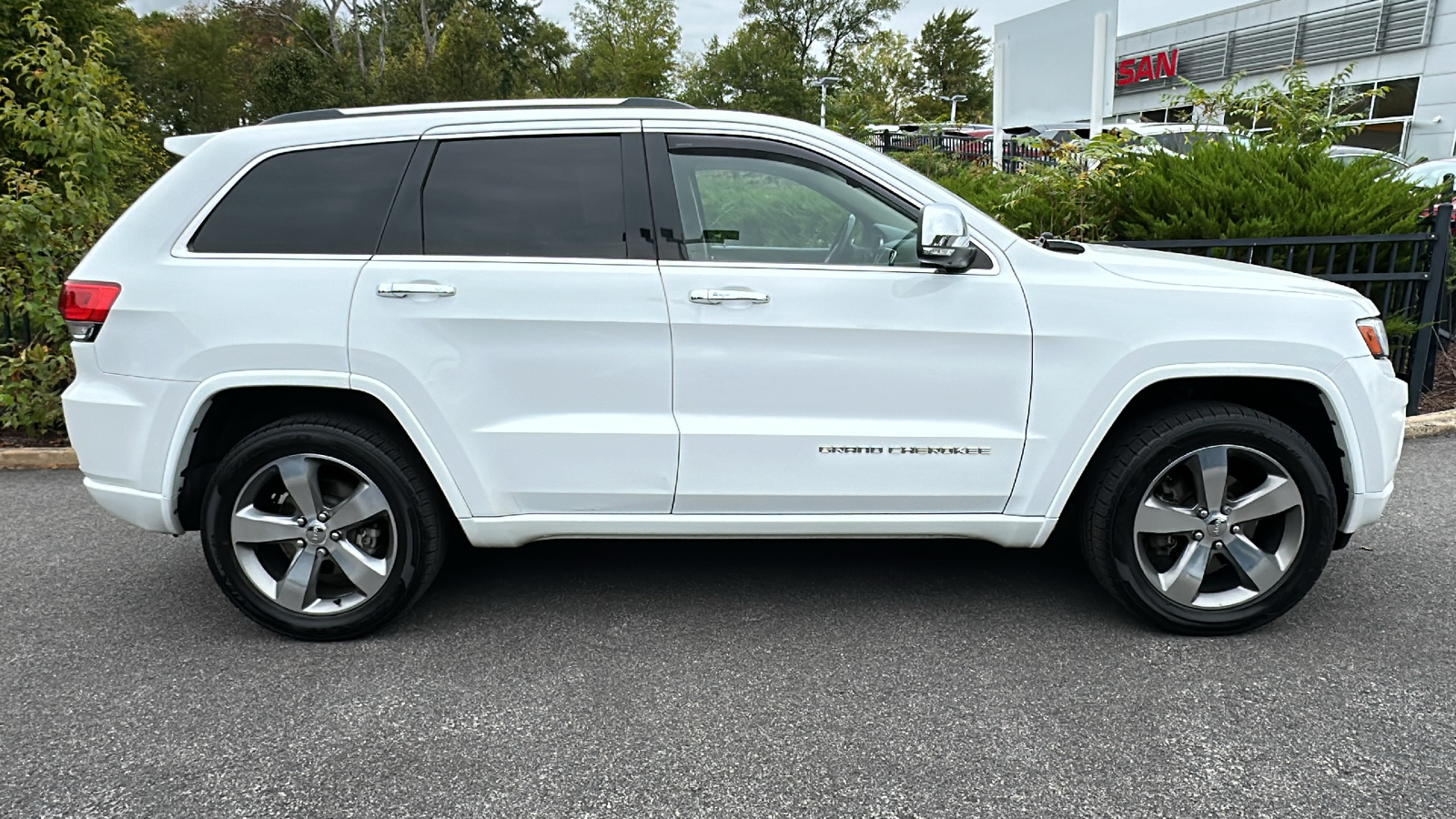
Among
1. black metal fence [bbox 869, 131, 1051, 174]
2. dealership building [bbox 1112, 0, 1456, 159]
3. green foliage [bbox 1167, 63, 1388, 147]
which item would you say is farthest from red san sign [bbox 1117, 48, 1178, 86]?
green foliage [bbox 1167, 63, 1388, 147]

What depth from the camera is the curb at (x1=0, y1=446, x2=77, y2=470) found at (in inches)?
232

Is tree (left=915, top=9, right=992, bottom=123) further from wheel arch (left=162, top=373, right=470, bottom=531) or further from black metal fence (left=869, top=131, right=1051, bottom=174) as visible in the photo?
wheel arch (left=162, top=373, right=470, bottom=531)

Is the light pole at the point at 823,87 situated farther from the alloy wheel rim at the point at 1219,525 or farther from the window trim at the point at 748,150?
the alloy wheel rim at the point at 1219,525

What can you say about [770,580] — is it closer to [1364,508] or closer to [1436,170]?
[1364,508]

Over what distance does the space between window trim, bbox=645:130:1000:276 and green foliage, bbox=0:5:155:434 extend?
16.4 feet

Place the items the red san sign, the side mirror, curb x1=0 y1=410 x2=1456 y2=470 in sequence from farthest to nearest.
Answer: the red san sign → curb x1=0 y1=410 x2=1456 y2=470 → the side mirror

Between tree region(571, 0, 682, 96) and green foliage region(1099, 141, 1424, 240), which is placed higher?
tree region(571, 0, 682, 96)

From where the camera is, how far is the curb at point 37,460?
19.3 feet

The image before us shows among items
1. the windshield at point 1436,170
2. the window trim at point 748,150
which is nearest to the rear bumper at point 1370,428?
the window trim at point 748,150

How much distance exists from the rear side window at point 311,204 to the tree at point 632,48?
39.0 meters

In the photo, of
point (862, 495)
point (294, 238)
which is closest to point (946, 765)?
point (862, 495)

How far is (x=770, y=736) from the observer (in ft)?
9.15

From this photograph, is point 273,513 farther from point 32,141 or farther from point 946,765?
point 32,141

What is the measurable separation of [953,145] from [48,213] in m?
11.2
